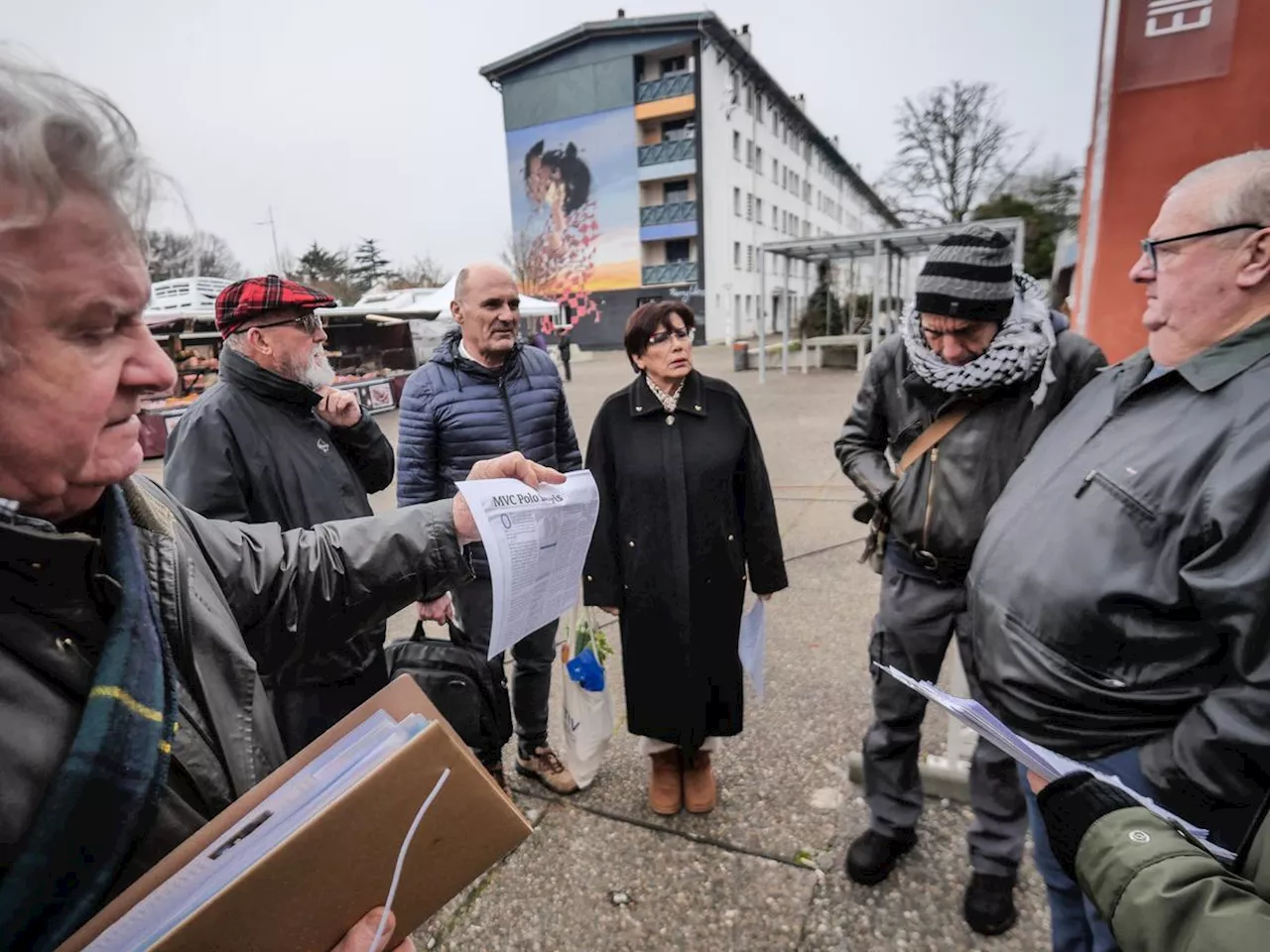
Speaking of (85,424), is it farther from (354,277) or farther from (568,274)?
(354,277)

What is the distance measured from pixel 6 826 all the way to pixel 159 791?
5.8 inches

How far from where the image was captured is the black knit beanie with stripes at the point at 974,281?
6.55 feet

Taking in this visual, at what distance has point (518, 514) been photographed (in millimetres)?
1479

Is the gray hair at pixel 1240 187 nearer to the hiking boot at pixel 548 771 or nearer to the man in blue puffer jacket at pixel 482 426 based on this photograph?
the man in blue puffer jacket at pixel 482 426

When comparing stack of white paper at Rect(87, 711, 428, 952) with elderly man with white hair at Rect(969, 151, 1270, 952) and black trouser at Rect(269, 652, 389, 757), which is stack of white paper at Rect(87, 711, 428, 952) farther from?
black trouser at Rect(269, 652, 389, 757)

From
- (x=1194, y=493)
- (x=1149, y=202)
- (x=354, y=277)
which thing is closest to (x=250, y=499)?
(x=1194, y=493)

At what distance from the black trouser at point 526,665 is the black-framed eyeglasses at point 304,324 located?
1.17m

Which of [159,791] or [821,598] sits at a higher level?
[159,791]

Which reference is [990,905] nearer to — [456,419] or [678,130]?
[456,419]

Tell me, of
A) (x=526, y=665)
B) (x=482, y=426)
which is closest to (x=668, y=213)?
(x=482, y=426)

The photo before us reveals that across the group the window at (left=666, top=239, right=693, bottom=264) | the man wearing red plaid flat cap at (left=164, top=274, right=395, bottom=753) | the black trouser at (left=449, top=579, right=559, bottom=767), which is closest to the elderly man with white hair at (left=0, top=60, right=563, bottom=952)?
the man wearing red plaid flat cap at (left=164, top=274, right=395, bottom=753)

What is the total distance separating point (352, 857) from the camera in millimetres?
823

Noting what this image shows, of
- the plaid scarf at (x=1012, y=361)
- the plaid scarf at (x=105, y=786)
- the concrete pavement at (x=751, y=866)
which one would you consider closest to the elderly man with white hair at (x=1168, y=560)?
the plaid scarf at (x=1012, y=361)

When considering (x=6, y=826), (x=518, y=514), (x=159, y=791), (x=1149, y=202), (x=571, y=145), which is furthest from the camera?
→ (x=571, y=145)
